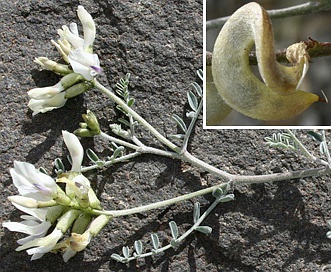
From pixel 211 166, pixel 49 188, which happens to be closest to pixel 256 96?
pixel 211 166

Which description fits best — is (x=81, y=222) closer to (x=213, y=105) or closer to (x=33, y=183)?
(x=33, y=183)

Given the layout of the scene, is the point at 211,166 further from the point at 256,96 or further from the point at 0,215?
the point at 0,215

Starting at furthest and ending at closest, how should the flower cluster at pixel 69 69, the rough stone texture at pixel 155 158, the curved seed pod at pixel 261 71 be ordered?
the rough stone texture at pixel 155 158 < the flower cluster at pixel 69 69 < the curved seed pod at pixel 261 71

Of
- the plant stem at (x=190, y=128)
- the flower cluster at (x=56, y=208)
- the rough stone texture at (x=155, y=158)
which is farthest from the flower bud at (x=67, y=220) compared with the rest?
the plant stem at (x=190, y=128)

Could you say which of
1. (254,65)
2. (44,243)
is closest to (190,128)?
(254,65)

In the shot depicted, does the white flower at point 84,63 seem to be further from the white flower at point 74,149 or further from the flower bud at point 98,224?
the flower bud at point 98,224

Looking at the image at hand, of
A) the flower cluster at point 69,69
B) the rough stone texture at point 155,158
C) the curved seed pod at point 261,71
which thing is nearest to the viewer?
the curved seed pod at point 261,71

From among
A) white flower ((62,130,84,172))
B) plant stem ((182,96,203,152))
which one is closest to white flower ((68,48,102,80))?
white flower ((62,130,84,172))
